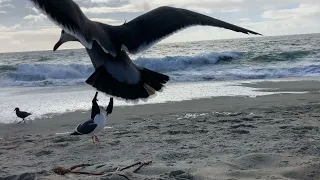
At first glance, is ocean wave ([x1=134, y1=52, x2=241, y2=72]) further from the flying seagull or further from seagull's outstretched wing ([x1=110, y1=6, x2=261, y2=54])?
the flying seagull

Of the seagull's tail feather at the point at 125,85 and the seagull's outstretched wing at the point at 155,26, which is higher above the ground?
the seagull's outstretched wing at the point at 155,26

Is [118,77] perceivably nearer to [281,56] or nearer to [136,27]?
[136,27]

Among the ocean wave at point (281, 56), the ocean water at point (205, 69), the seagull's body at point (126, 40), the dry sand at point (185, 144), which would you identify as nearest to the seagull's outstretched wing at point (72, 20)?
the seagull's body at point (126, 40)

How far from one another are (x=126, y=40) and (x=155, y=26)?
0.31 meters

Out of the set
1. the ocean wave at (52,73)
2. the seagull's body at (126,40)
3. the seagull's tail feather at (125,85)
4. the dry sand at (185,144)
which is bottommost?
the dry sand at (185,144)

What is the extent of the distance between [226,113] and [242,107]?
0.82 m

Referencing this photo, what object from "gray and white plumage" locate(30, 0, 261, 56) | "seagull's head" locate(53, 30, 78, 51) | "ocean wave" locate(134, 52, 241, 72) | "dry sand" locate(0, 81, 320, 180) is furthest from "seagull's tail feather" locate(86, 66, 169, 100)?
"ocean wave" locate(134, 52, 241, 72)

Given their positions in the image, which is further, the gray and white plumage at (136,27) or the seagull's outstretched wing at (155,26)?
the seagull's outstretched wing at (155,26)

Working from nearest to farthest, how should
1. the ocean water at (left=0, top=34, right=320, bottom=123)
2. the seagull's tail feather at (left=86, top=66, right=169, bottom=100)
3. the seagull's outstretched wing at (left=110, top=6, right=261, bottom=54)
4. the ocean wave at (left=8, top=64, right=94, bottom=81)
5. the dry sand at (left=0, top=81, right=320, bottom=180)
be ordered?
the seagull's tail feather at (left=86, top=66, right=169, bottom=100) < the seagull's outstretched wing at (left=110, top=6, right=261, bottom=54) < the dry sand at (left=0, top=81, right=320, bottom=180) < the ocean water at (left=0, top=34, right=320, bottom=123) < the ocean wave at (left=8, top=64, right=94, bottom=81)

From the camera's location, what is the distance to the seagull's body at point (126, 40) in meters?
2.94

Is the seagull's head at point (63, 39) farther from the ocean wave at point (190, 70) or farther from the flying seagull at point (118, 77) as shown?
the ocean wave at point (190, 70)

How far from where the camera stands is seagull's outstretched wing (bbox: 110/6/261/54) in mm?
3396

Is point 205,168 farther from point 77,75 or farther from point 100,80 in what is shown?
point 77,75

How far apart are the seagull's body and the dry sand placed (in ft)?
2.51
